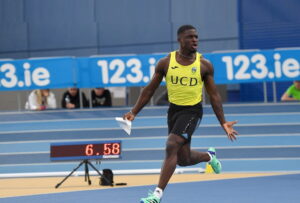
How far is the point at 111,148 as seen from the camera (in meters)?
12.3

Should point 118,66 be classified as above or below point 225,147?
above

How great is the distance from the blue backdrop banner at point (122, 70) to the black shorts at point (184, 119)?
6208 mm

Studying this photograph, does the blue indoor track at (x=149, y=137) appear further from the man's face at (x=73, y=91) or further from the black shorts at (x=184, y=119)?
the black shorts at (x=184, y=119)

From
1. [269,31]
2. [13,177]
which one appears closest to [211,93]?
[13,177]

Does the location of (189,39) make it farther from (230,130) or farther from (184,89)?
(230,130)

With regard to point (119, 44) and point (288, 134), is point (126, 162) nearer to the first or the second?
point (288, 134)

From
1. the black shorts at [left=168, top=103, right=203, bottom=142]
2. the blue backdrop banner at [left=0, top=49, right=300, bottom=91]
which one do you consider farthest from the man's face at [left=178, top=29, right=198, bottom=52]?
the blue backdrop banner at [left=0, top=49, right=300, bottom=91]

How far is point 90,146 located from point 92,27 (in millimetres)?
9226

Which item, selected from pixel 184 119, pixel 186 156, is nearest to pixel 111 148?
pixel 186 156

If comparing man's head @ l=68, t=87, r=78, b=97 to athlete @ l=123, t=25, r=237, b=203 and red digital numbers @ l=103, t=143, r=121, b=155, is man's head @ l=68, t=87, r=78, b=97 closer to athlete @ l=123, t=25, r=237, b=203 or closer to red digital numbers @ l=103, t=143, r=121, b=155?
red digital numbers @ l=103, t=143, r=121, b=155

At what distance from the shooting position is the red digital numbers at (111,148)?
12258 mm

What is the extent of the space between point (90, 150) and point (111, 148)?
0.35 m

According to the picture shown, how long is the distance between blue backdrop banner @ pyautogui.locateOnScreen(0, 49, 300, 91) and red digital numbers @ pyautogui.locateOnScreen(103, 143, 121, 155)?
281 cm

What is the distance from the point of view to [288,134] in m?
14.4
